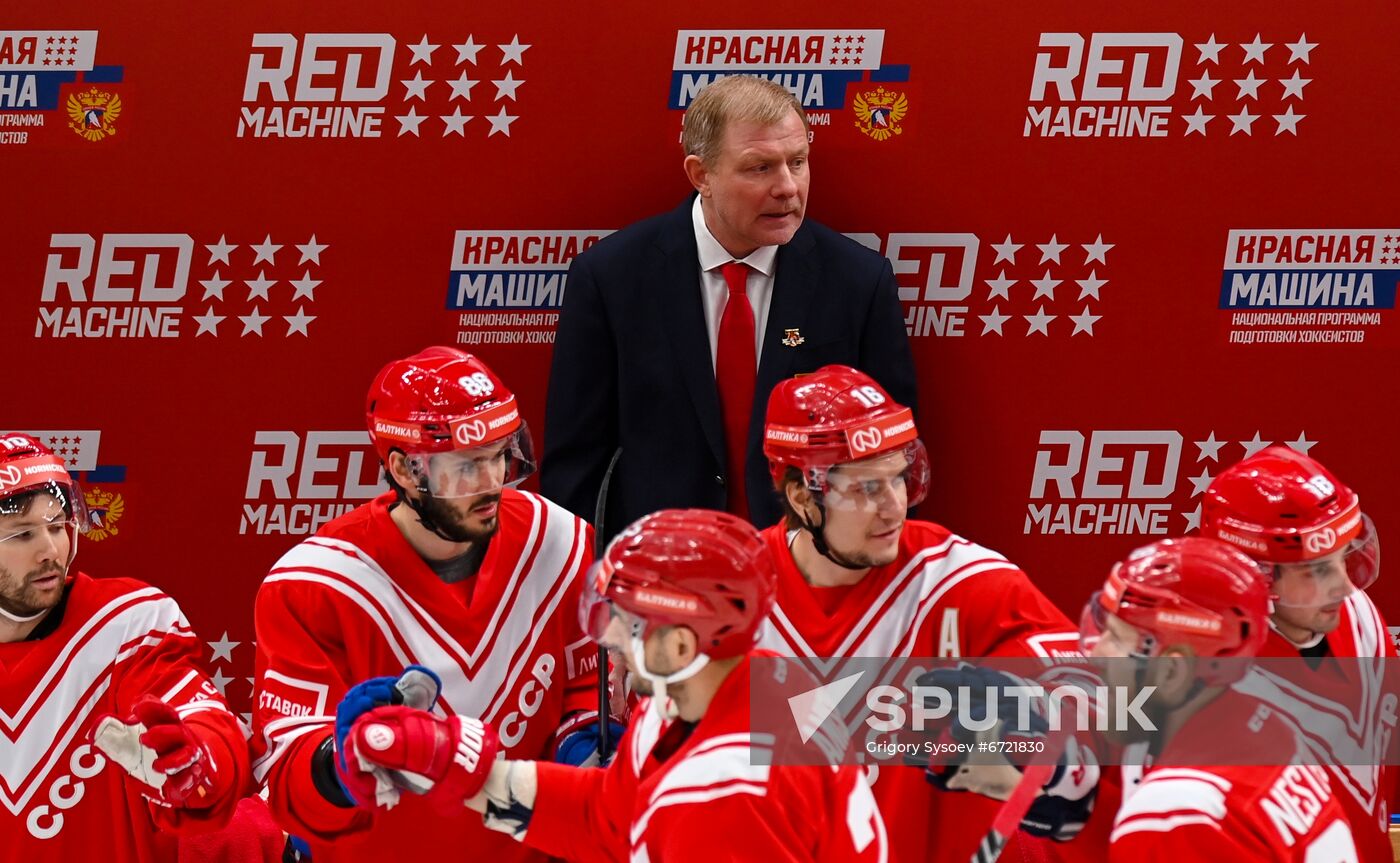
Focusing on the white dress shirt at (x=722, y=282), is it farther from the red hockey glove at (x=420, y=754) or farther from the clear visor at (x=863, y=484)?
the red hockey glove at (x=420, y=754)

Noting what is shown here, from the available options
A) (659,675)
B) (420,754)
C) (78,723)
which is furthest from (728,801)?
(78,723)

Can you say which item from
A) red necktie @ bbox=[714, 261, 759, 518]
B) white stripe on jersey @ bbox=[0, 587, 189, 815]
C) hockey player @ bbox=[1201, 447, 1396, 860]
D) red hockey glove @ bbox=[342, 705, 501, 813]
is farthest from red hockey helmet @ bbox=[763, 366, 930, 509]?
white stripe on jersey @ bbox=[0, 587, 189, 815]


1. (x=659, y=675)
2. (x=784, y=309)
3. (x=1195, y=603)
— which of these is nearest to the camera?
(x=1195, y=603)

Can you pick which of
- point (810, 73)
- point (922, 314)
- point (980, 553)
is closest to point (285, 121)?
point (810, 73)

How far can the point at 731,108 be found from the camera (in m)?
5.14

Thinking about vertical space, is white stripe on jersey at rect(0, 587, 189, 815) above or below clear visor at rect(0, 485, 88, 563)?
below

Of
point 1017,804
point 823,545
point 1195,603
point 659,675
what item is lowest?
point 1017,804

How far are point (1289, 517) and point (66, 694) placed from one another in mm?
2681

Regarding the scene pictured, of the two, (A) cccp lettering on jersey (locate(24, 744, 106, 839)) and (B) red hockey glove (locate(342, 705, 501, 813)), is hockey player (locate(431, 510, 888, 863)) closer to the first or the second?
(B) red hockey glove (locate(342, 705, 501, 813))

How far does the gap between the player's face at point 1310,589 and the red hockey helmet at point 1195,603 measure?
2.05 feet

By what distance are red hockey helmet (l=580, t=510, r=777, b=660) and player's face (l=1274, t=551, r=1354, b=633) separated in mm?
1221

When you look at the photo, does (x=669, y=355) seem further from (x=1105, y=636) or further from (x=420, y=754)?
(x=1105, y=636)

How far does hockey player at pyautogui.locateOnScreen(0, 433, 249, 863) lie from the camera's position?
3.93m

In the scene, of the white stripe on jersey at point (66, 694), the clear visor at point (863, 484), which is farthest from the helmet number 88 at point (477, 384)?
the white stripe on jersey at point (66, 694)
